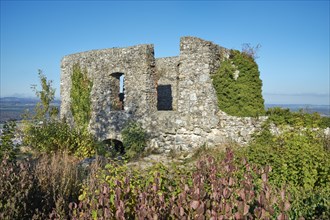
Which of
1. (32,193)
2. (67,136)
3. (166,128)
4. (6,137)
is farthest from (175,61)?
(32,193)

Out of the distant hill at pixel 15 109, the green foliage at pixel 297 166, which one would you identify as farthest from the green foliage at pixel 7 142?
the green foliage at pixel 297 166

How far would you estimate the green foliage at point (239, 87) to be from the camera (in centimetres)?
1080

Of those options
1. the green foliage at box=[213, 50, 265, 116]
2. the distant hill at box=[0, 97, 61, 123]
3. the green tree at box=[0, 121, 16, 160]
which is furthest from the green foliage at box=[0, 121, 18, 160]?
the green foliage at box=[213, 50, 265, 116]

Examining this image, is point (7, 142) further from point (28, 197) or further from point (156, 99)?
point (156, 99)

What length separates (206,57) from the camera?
1121 cm

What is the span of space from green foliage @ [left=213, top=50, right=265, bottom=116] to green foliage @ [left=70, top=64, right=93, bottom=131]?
6.13 metres

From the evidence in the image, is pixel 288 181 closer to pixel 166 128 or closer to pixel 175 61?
pixel 166 128

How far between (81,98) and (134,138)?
359cm

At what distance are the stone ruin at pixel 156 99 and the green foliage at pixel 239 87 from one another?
252 millimetres

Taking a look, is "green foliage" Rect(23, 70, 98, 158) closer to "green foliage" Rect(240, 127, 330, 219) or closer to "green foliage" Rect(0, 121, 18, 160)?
"green foliage" Rect(0, 121, 18, 160)

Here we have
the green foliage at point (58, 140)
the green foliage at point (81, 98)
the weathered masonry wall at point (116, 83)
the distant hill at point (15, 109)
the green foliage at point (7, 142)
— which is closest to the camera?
the green foliage at point (7, 142)

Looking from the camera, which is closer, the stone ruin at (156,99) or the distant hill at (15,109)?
the stone ruin at (156,99)

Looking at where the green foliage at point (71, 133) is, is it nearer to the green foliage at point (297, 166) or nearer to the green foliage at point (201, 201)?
the green foliage at point (297, 166)

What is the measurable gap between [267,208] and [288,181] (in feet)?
14.4
